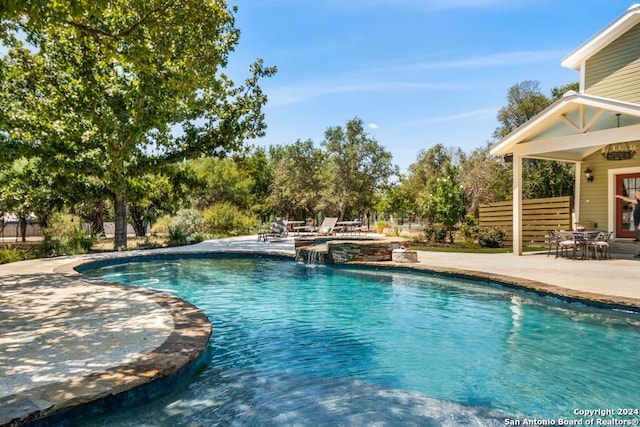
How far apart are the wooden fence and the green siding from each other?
335 cm

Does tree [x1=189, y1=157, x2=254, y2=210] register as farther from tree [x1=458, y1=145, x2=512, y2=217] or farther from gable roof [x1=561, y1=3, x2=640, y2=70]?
gable roof [x1=561, y1=3, x2=640, y2=70]

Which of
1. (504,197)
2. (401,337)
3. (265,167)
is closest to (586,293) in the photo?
(401,337)

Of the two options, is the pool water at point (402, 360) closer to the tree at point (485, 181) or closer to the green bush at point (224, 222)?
the green bush at point (224, 222)

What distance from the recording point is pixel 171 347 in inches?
147

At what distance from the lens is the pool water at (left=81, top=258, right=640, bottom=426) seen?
128 inches

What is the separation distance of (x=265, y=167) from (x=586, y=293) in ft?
119

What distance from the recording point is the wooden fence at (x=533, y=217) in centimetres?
1273

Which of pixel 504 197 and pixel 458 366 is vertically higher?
pixel 504 197

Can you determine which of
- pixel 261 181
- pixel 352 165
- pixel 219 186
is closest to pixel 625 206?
pixel 352 165

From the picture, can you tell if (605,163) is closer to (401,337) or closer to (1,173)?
(401,337)

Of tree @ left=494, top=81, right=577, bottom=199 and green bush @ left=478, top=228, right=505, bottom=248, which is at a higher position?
tree @ left=494, top=81, right=577, bottom=199

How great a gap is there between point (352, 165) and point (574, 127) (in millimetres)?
22250

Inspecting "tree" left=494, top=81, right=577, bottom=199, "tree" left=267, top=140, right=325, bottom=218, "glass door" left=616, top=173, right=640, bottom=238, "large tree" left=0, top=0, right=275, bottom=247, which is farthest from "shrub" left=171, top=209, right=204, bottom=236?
"tree" left=494, top=81, right=577, bottom=199

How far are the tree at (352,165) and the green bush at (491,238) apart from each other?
60.4ft
